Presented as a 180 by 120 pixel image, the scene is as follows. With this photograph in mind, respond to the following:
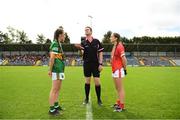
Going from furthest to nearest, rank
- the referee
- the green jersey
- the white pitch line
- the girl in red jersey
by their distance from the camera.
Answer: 1. the referee
2. the girl in red jersey
3. the green jersey
4. the white pitch line

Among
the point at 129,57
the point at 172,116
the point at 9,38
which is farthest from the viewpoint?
the point at 9,38

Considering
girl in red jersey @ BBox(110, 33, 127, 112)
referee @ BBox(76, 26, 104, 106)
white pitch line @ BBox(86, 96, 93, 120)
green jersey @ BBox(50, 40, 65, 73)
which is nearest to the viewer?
white pitch line @ BBox(86, 96, 93, 120)

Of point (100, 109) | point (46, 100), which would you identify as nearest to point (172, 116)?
point (100, 109)

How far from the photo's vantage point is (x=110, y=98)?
12.3m

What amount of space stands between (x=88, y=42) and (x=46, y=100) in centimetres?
247

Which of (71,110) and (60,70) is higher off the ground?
(60,70)

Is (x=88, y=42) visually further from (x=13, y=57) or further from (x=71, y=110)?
(x=13, y=57)

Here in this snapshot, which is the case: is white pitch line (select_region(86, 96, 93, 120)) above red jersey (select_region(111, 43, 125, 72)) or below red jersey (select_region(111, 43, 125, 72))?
below

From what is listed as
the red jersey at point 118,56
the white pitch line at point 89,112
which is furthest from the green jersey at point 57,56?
the red jersey at point 118,56

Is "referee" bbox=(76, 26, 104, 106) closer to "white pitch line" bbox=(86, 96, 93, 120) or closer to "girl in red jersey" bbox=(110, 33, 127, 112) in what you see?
"white pitch line" bbox=(86, 96, 93, 120)

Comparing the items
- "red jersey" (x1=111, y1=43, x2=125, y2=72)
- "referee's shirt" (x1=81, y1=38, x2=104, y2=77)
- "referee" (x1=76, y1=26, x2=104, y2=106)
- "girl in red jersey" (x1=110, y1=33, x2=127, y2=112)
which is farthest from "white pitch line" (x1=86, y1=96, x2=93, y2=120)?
"red jersey" (x1=111, y1=43, x2=125, y2=72)

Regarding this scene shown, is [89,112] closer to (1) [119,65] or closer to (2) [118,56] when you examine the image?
(1) [119,65]

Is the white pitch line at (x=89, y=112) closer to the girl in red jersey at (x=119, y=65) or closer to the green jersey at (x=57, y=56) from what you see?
the girl in red jersey at (x=119, y=65)

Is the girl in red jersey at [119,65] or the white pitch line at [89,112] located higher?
the girl in red jersey at [119,65]
